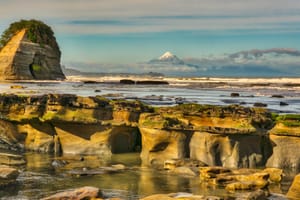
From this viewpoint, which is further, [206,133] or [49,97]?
[49,97]

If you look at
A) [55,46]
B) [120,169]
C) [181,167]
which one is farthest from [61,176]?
[55,46]

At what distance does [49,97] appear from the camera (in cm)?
2311

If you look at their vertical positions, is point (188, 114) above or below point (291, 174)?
above

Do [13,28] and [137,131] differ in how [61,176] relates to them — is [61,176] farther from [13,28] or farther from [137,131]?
[13,28]

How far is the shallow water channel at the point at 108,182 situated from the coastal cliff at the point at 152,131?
1.85 m

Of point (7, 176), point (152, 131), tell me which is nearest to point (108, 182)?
point (7, 176)

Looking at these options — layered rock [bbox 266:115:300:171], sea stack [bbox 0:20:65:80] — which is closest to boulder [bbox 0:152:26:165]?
layered rock [bbox 266:115:300:171]

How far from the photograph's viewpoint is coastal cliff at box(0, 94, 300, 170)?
2011 centimetres

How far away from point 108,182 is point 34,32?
90.9 metres

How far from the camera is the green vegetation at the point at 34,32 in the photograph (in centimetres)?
10275

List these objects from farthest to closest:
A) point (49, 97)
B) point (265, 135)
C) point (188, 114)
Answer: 1. point (49, 97)
2. point (188, 114)
3. point (265, 135)

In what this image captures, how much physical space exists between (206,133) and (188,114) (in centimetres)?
159

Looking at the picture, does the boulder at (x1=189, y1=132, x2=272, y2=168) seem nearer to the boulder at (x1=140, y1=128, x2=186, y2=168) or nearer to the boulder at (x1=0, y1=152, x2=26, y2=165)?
the boulder at (x1=140, y1=128, x2=186, y2=168)

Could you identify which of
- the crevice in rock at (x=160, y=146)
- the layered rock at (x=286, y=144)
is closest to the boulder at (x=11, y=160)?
the crevice in rock at (x=160, y=146)
